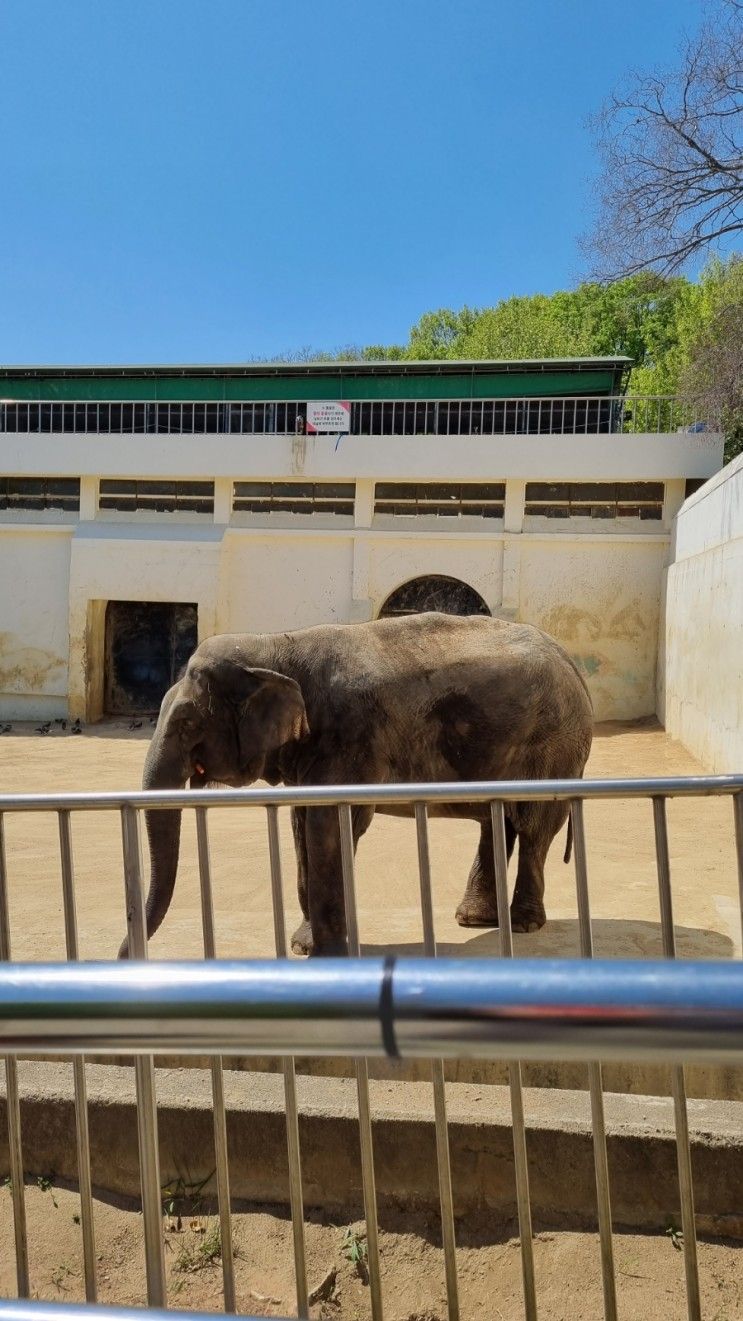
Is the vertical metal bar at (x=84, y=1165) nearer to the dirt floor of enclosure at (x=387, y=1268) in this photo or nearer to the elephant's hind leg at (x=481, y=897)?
the dirt floor of enclosure at (x=387, y=1268)

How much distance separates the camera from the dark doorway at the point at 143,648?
17.1m

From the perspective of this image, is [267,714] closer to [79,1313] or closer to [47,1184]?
[47,1184]

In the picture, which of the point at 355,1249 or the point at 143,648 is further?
the point at 143,648

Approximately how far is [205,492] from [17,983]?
53.2 feet

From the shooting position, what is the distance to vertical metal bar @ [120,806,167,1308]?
198 cm

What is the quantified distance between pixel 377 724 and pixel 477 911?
134cm

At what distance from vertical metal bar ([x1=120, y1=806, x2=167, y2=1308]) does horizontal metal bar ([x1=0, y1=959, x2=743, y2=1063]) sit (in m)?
1.40

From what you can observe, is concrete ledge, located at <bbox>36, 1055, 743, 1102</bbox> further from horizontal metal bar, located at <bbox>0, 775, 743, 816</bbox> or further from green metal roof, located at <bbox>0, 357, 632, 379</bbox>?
green metal roof, located at <bbox>0, 357, 632, 379</bbox>

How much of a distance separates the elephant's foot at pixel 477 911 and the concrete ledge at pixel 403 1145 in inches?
80.8

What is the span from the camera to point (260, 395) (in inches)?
901

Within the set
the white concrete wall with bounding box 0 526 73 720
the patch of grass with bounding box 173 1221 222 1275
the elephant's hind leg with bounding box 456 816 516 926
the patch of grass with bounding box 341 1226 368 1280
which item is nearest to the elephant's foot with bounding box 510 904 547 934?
the elephant's hind leg with bounding box 456 816 516 926

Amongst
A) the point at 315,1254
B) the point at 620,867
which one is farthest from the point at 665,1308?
the point at 620,867

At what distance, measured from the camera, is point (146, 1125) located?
2.10 metres

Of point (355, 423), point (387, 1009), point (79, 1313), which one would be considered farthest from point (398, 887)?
point (355, 423)
